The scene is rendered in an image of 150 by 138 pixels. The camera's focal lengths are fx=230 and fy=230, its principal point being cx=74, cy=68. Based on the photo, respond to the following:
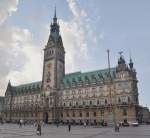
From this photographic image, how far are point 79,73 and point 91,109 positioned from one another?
25563 millimetres

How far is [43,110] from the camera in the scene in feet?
410

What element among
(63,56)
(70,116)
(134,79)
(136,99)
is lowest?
(70,116)

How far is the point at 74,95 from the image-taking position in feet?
389

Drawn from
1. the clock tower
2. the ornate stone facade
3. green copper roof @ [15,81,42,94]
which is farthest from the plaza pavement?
green copper roof @ [15,81,42,94]

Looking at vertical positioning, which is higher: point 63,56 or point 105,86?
point 63,56

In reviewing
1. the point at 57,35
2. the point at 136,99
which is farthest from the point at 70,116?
the point at 57,35

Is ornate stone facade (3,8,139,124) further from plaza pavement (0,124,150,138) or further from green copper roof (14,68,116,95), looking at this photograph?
plaza pavement (0,124,150,138)

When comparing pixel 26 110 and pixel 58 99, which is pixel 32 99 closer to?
pixel 26 110

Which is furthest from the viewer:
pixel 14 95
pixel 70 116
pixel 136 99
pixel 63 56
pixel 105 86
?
pixel 14 95

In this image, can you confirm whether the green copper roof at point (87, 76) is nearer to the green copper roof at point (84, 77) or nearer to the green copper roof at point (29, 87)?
the green copper roof at point (84, 77)

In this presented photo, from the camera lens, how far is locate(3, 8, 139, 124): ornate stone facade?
330 feet

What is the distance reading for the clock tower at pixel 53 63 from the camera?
412ft

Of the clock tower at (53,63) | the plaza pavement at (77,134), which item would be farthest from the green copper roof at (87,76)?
the plaza pavement at (77,134)

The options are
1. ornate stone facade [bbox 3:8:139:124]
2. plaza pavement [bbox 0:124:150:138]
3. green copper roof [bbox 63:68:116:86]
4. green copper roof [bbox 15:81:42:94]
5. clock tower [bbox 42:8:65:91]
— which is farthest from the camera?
green copper roof [bbox 15:81:42:94]
